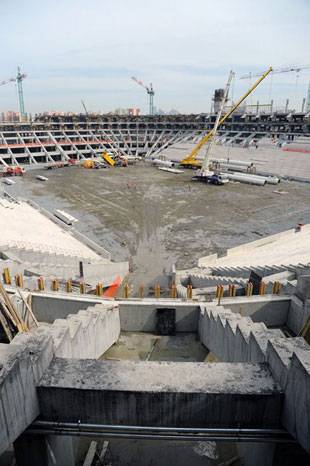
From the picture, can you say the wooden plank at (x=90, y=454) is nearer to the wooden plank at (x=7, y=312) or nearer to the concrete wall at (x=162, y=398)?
the concrete wall at (x=162, y=398)

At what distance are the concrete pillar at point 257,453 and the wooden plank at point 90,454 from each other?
3.66 meters

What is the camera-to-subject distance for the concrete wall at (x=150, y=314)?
12.8m

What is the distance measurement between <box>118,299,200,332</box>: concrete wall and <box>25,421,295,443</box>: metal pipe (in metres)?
6.78

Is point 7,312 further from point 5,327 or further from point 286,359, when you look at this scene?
point 286,359

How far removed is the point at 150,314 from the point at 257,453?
22.0 ft

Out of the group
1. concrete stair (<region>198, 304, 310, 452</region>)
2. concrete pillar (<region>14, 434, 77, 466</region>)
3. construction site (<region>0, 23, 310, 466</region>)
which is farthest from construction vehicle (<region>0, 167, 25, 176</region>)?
concrete pillar (<region>14, 434, 77, 466</region>)

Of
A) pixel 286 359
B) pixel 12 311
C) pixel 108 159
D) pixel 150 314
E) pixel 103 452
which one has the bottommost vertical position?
pixel 103 452

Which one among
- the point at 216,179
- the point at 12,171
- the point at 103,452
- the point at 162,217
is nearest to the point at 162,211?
the point at 162,217

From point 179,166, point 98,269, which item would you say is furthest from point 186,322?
point 179,166

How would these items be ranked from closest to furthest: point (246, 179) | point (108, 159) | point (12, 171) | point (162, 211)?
1. point (162, 211)
2. point (246, 179)
3. point (12, 171)
4. point (108, 159)

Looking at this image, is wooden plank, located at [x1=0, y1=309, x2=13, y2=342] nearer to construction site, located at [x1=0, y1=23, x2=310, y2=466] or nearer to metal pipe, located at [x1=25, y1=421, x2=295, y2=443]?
construction site, located at [x1=0, y1=23, x2=310, y2=466]

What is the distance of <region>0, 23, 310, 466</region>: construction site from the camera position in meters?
5.84

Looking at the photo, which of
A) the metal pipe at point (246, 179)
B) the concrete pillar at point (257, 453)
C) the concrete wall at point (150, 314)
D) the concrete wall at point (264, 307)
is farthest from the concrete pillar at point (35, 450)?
the metal pipe at point (246, 179)

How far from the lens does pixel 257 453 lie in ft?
21.9
